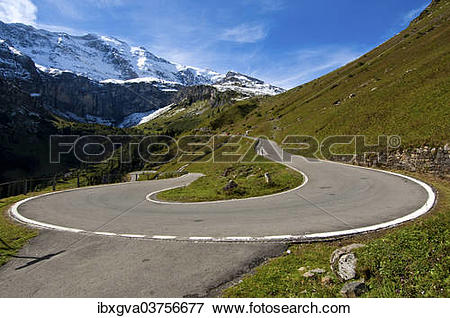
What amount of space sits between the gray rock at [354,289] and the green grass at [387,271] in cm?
13

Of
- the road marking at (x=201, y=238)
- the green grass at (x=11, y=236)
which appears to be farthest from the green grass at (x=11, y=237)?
the road marking at (x=201, y=238)

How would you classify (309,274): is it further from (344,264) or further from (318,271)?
(344,264)

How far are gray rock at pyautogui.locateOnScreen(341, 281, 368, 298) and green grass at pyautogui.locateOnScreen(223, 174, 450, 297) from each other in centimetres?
13

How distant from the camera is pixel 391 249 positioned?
597 cm

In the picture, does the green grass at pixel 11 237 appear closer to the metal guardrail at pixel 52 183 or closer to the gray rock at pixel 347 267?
the metal guardrail at pixel 52 183

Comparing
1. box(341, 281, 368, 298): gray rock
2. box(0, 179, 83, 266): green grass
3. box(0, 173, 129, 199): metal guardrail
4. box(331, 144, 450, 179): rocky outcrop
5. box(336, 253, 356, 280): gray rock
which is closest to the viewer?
box(341, 281, 368, 298): gray rock

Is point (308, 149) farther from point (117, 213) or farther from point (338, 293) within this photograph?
point (338, 293)

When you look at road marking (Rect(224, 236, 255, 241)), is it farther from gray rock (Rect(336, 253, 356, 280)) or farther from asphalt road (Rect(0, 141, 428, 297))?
gray rock (Rect(336, 253, 356, 280))

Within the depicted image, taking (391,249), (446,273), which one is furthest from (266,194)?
(446,273)

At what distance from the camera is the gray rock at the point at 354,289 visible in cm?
516

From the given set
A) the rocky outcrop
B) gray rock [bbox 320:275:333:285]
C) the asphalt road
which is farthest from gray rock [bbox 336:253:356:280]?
the rocky outcrop

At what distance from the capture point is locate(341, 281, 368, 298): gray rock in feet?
16.9

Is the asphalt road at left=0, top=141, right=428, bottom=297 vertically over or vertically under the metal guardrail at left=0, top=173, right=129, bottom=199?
over

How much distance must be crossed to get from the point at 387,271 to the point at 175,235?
7032 millimetres
